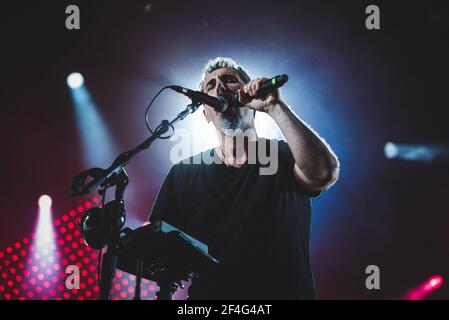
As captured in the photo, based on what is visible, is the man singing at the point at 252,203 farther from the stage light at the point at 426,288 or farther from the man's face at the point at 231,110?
the stage light at the point at 426,288

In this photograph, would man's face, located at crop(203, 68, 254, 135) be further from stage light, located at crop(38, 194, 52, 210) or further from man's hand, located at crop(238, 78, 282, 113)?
stage light, located at crop(38, 194, 52, 210)

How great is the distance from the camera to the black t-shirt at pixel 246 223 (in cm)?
189

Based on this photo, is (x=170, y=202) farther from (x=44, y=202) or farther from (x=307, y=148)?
(x=44, y=202)

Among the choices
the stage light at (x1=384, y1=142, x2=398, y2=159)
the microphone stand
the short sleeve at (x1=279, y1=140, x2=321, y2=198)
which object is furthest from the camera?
the stage light at (x1=384, y1=142, x2=398, y2=159)

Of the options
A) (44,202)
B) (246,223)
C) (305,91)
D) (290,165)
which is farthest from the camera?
(305,91)

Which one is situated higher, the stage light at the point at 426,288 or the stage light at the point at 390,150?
the stage light at the point at 390,150

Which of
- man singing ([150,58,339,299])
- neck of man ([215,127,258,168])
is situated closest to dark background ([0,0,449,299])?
neck of man ([215,127,258,168])

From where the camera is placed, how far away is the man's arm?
1943 millimetres

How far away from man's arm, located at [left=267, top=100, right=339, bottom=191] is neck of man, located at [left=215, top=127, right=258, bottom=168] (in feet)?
1.80

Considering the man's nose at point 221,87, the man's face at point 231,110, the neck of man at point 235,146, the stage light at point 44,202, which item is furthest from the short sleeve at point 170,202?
the stage light at point 44,202

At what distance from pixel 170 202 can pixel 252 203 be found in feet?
1.71

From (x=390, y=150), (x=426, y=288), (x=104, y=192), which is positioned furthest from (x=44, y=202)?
(x=426, y=288)

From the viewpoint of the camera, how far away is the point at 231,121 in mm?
2434
